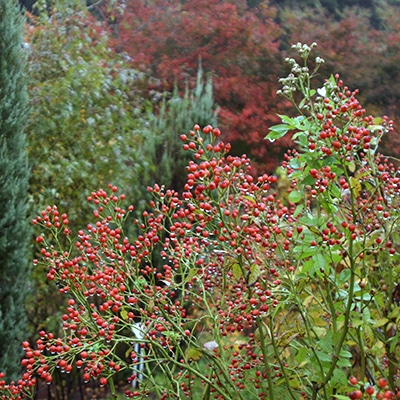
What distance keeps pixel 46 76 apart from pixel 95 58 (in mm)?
634

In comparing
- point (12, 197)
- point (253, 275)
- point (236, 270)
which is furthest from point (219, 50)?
point (253, 275)

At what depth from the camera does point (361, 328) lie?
1.71m

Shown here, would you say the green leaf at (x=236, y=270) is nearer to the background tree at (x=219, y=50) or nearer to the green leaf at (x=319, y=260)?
the green leaf at (x=319, y=260)

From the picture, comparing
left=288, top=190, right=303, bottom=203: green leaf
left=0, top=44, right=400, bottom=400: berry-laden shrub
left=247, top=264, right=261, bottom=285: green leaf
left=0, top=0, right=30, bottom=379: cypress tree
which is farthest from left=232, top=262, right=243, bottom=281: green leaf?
left=0, top=0, right=30, bottom=379: cypress tree

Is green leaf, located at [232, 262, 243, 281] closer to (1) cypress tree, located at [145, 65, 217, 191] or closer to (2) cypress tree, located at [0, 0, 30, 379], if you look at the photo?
(2) cypress tree, located at [0, 0, 30, 379]

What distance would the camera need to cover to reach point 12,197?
4.58m

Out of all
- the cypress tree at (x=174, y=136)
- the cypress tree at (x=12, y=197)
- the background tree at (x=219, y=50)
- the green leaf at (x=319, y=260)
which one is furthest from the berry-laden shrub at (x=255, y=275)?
the background tree at (x=219, y=50)

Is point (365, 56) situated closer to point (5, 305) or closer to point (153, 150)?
point (153, 150)

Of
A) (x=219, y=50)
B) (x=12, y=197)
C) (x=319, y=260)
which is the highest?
(x=319, y=260)

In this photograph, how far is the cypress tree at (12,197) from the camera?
14.9 ft

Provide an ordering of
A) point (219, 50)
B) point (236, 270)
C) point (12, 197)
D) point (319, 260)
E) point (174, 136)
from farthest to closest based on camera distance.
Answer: point (219, 50), point (174, 136), point (12, 197), point (236, 270), point (319, 260)

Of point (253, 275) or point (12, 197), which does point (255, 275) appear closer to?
point (253, 275)

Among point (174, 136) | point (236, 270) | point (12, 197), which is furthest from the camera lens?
point (174, 136)

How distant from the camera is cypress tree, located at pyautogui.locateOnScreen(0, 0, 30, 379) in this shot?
454 cm
